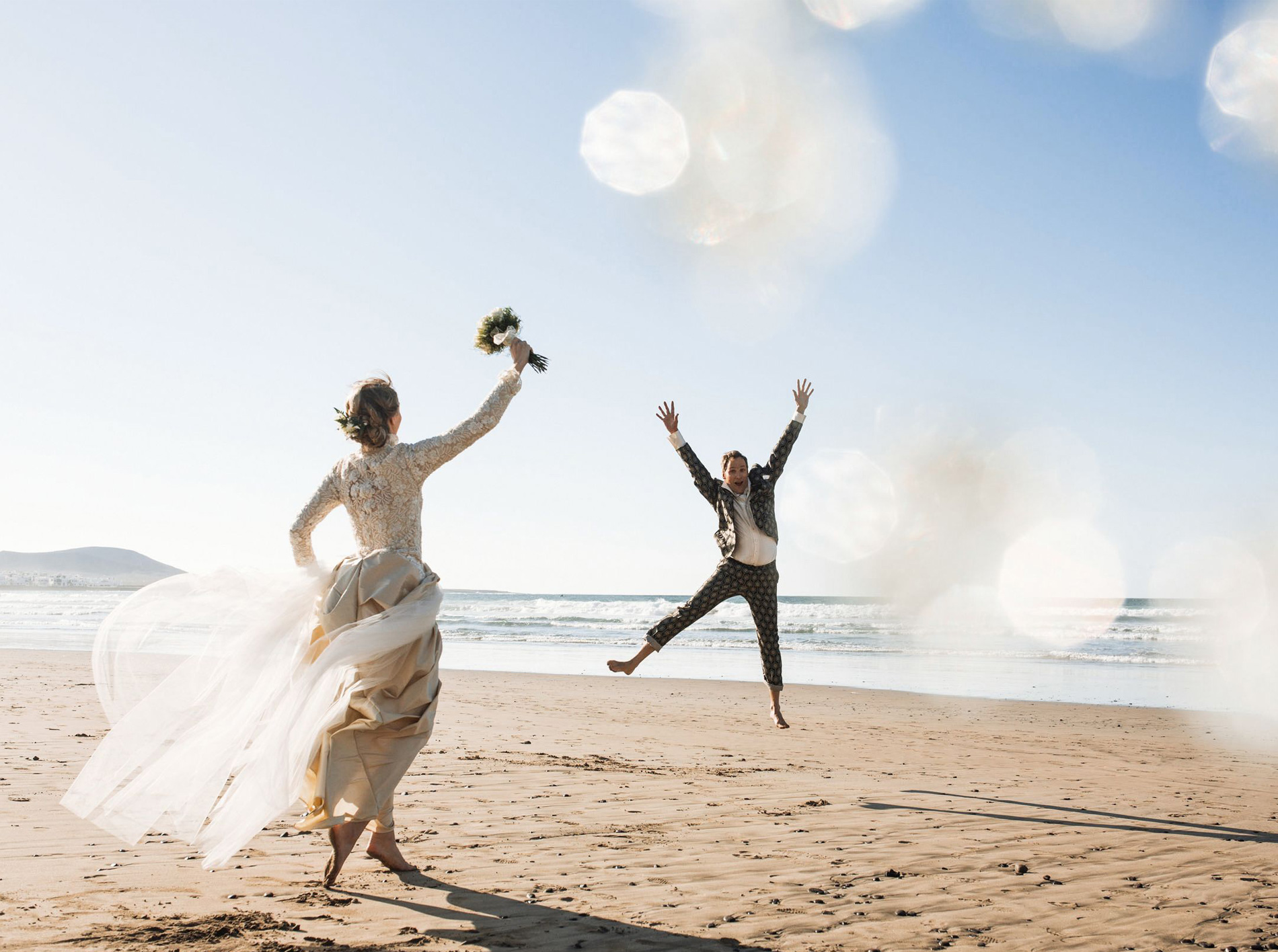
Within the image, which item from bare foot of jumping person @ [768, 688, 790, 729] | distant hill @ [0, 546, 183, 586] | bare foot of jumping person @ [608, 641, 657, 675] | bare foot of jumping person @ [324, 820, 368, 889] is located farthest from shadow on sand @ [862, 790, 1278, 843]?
distant hill @ [0, 546, 183, 586]

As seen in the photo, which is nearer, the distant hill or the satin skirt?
the satin skirt

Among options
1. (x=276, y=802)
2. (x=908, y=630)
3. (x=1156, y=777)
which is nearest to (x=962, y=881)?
(x=276, y=802)

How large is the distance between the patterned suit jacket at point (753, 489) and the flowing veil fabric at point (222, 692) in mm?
3818

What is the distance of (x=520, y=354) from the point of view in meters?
4.48

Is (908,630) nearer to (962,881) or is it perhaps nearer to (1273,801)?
(1273,801)

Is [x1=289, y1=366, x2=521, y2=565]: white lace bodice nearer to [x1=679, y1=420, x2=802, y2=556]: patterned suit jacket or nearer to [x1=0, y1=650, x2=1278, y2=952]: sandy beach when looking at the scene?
[x1=0, y1=650, x2=1278, y2=952]: sandy beach

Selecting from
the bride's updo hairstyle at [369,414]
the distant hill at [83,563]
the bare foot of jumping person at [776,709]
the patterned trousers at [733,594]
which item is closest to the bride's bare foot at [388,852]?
the bride's updo hairstyle at [369,414]

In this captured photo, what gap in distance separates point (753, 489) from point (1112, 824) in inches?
136

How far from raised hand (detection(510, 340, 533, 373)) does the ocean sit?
39.4 feet

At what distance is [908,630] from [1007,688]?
657 inches

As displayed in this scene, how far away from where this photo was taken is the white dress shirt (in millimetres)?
7508

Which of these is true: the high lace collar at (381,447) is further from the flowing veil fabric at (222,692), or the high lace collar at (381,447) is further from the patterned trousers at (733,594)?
the patterned trousers at (733,594)

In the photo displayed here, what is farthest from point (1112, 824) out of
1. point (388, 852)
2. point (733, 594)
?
point (388, 852)

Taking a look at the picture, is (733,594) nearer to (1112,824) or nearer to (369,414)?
(1112,824)
